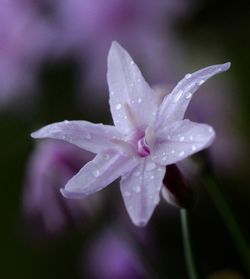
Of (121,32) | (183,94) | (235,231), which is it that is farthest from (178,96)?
(121,32)

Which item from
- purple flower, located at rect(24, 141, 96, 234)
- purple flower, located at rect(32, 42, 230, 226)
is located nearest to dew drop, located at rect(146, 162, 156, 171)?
purple flower, located at rect(32, 42, 230, 226)

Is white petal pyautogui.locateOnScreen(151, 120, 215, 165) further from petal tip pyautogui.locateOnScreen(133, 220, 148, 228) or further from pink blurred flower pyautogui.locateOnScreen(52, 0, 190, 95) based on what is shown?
pink blurred flower pyautogui.locateOnScreen(52, 0, 190, 95)

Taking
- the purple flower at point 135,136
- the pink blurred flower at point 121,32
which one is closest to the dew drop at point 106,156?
the purple flower at point 135,136

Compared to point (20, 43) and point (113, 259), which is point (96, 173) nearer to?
point (113, 259)

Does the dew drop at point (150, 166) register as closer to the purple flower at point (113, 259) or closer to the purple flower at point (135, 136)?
the purple flower at point (135, 136)

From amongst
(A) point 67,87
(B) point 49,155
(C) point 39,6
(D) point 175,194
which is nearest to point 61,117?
(A) point 67,87

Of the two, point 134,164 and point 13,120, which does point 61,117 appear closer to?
point 13,120
